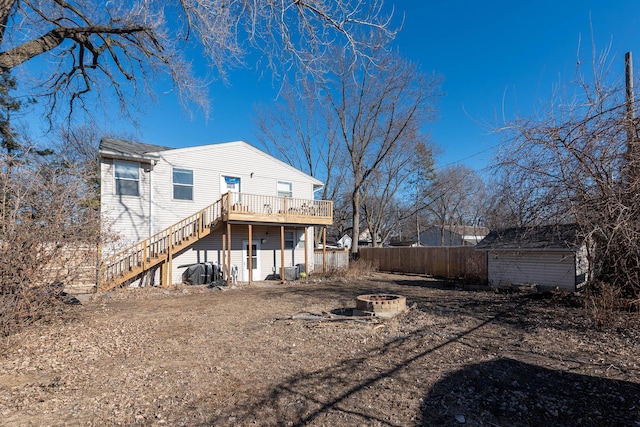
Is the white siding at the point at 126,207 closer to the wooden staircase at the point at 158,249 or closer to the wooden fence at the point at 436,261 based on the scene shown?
the wooden staircase at the point at 158,249

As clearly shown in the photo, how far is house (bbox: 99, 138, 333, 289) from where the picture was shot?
12242mm

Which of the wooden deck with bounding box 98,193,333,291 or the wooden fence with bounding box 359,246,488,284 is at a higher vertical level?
the wooden deck with bounding box 98,193,333,291

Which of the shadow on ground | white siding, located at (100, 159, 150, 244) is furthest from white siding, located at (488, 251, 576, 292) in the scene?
white siding, located at (100, 159, 150, 244)

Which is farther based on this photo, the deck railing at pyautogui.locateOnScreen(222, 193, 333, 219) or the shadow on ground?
the deck railing at pyautogui.locateOnScreen(222, 193, 333, 219)

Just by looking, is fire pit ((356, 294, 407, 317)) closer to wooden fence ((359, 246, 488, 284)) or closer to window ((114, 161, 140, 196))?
wooden fence ((359, 246, 488, 284))

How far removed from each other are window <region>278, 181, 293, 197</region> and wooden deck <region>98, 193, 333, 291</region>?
3.06 feet

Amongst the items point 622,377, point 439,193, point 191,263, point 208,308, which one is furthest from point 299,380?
point 439,193

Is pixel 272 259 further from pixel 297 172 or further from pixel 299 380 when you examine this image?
pixel 299 380

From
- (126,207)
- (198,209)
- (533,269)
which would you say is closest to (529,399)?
(533,269)

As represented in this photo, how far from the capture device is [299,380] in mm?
4141

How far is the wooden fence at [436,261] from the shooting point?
47.8 ft

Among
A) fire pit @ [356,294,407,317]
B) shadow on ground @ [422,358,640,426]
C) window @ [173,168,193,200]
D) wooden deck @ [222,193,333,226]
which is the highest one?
window @ [173,168,193,200]

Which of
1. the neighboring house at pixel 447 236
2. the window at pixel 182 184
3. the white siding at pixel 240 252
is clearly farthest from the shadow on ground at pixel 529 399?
the neighboring house at pixel 447 236

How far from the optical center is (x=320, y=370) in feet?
14.6
